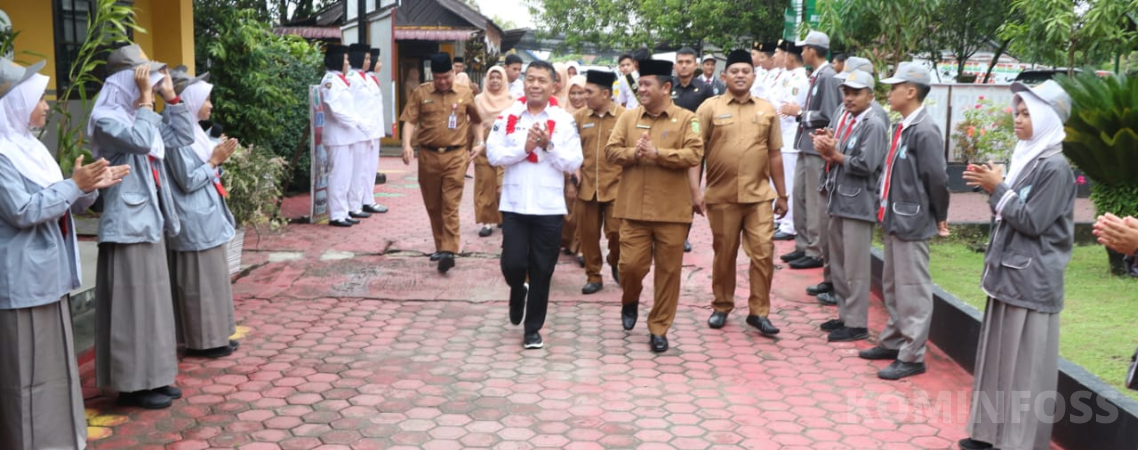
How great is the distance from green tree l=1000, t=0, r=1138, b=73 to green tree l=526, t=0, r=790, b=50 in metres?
6.07

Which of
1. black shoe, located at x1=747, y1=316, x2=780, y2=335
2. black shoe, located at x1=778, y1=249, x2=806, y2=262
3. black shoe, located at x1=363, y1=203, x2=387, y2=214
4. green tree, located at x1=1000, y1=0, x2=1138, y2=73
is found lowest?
black shoe, located at x1=747, y1=316, x2=780, y2=335

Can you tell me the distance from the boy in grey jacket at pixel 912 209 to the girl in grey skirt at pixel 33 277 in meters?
4.04

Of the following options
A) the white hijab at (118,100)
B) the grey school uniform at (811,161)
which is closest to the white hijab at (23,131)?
the white hijab at (118,100)

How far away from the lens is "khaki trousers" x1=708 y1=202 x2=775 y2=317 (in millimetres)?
6766

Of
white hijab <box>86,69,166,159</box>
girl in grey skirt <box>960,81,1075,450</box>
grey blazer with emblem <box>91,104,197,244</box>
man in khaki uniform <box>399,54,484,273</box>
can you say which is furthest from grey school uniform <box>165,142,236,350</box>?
girl in grey skirt <box>960,81,1075,450</box>

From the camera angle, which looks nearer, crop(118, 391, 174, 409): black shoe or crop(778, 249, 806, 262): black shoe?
crop(118, 391, 174, 409): black shoe

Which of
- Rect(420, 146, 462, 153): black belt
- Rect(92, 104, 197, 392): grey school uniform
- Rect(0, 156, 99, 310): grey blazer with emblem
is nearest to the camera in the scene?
Rect(0, 156, 99, 310): grey blazer with emblem

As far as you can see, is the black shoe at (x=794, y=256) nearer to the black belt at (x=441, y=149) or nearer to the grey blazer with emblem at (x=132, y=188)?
the black belt at (x=441, y=149)

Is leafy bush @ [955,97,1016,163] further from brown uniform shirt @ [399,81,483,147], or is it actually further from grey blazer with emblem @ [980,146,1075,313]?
grey blazer with emblem @ [980,146,1075,313]

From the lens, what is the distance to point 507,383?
19.0 feet

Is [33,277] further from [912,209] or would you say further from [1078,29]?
[1078,29]

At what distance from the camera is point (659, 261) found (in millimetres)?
6520

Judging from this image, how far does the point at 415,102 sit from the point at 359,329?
2.76m

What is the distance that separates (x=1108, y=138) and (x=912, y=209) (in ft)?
9.72
